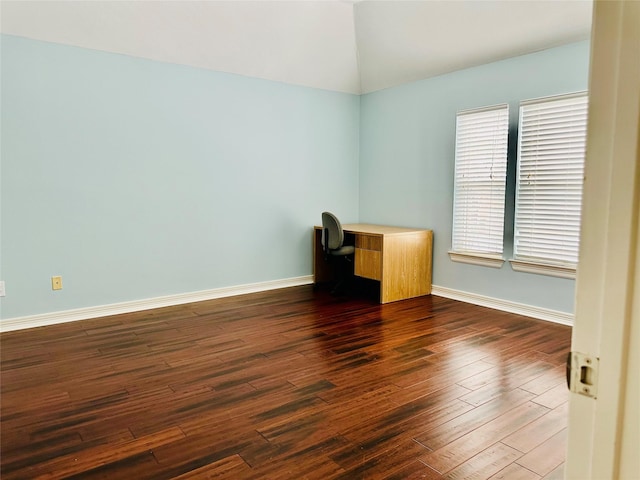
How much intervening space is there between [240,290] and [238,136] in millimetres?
1664

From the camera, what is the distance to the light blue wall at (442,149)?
392 cm

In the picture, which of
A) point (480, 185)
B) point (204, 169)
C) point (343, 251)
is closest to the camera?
point (480, 185)

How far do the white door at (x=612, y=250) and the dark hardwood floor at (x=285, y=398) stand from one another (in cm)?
142

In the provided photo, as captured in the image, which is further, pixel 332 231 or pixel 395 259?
pixel 332 231

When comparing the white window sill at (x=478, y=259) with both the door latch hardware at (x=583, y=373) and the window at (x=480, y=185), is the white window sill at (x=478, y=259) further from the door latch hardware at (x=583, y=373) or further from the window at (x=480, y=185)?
the door latch hardware at (x=583, y=373)

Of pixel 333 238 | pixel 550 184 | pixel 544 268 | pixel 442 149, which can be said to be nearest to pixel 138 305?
pixel 333 238

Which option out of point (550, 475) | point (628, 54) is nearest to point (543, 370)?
point (550, 475)

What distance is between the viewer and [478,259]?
452cm

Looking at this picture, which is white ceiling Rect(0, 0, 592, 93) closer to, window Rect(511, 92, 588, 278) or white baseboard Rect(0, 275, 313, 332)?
window Rect(511, 92, 588, 278)

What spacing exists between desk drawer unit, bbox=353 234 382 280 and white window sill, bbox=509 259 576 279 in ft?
4.10

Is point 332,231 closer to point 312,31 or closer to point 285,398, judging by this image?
point 312,31

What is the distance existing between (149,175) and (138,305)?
48.9 inches

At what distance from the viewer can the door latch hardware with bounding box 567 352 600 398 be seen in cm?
63

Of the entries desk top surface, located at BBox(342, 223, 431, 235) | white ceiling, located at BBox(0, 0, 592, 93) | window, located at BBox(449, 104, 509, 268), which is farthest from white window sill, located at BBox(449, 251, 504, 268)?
white ceiling, located at BBox(0, 0, 592, 93)
